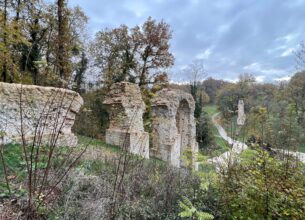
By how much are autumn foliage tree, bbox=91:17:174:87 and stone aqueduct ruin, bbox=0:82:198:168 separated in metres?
7.03

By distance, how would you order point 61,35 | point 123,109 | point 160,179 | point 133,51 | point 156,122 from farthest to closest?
point 133,51
point 61,35
point 156,122
point 123,109
point 160,179

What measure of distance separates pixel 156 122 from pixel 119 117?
9.50m

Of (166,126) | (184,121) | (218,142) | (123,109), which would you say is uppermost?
(123,109)

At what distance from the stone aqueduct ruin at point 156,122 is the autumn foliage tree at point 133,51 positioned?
→ 268 inches

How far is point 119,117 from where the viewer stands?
529 centimetres

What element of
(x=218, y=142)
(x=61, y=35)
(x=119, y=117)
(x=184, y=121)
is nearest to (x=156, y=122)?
(x=184, y=121)

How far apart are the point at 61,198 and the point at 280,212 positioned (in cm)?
315

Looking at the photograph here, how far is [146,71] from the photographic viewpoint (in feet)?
74.8

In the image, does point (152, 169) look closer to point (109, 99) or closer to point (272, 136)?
point (272, 136)

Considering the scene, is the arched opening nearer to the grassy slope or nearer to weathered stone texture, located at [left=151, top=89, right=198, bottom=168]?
weathered stone texture, located at [left=151, top=89, right=198, bottom=168]

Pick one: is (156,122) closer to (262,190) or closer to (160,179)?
(160,179)

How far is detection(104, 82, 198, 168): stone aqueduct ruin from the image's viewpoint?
1143 cm

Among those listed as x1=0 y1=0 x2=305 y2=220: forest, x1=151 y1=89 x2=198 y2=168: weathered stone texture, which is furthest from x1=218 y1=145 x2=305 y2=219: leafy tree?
x1=151 y1=89 x2=198 y2=168: weathered stone texture

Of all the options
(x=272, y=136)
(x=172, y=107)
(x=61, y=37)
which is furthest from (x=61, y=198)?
(x=61, y=37)
